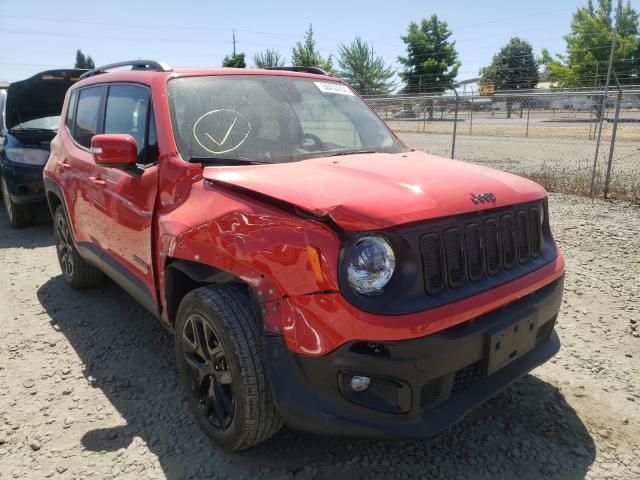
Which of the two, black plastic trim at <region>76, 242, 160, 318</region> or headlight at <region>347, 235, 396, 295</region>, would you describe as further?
black plastic trim at <region>76, 242, 160, 318</region>

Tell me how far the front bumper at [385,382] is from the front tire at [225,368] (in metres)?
0.14

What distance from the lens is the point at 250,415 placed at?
223 centimetres

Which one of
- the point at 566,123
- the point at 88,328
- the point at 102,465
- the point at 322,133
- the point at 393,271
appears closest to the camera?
the point at 393,271

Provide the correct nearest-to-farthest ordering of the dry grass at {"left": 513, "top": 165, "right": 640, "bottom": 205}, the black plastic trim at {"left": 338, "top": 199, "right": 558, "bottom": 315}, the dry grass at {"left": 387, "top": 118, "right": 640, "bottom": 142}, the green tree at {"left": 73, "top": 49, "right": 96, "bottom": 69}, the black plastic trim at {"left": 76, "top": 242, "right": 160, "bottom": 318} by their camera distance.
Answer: the black plastic trim at {"left": 338, "top": 199, "right": 558, "bottom": 315} < the black plastic trim at {"left": 76, "top": 242, "right": 160, "bottom": 318} < the dry grass at {"left": 513, "top": 165, "right": 640, "bottom": 205} < the dry grass at {"left": 387, "top": 118, "right": 640, "bottom": 142} < the green tree at {"left": 73, "top": 49, "right": 96, "bottom": 69}

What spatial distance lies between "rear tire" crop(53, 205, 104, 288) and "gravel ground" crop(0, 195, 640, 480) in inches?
14.4

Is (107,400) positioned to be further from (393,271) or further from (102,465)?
(393,271)

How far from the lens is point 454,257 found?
7.13ft

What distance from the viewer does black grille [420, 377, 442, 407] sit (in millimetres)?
2082

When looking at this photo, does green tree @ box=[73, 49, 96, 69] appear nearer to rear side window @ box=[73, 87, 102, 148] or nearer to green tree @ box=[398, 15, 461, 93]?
green tree @ box=[398, 15, 461, 93]

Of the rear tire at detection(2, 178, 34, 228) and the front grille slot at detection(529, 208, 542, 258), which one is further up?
the front grille slot at detection(529, 208, 542, 258)

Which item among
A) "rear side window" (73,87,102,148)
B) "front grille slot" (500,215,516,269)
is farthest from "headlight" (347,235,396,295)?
"rear side window" (73,87,102,148)

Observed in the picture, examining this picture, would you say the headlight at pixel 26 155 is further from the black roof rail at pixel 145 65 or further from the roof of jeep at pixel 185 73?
the roof of jeep at pixel 185 73

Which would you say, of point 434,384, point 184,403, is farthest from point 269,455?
point 434,384

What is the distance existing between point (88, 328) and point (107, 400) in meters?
1.19
